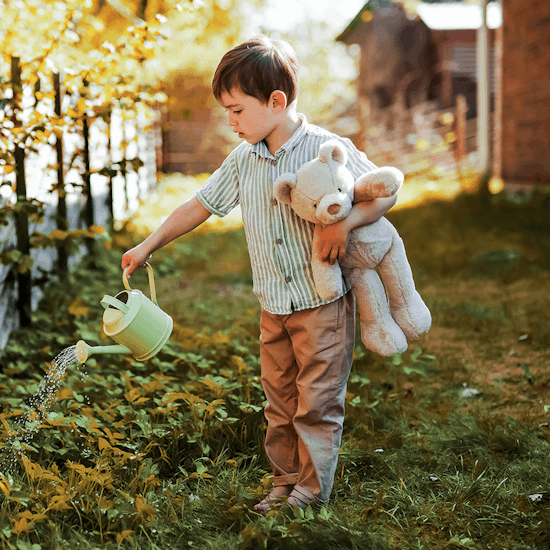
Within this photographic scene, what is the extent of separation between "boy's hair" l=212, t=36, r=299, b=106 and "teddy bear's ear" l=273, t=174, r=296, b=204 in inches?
9.9

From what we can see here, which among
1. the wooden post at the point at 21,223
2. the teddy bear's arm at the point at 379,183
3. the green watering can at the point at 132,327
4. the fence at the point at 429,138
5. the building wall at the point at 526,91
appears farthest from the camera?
the fence at the point at 429,138

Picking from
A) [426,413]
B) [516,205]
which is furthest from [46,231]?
[516,205]

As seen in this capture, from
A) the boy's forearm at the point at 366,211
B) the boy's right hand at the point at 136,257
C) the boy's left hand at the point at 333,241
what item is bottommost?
the boy's right hand at the point at 136,257

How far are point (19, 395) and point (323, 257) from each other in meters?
1.78

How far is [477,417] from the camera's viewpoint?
2.85m

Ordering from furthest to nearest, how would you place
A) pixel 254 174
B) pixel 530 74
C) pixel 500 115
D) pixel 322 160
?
pixel 500 115 < pixel 530 74 < pixel 254 174 < pixel 322 160

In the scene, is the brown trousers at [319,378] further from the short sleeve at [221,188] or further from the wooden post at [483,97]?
the wooden post at [483,97]

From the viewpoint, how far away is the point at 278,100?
1.99 meters

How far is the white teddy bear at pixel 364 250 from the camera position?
1940 millimetres

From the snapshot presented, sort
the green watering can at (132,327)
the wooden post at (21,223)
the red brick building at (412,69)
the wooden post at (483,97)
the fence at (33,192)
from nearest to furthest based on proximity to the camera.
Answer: the green watering can at (132,327) < the fence at (33,192) < the wooden post at (21,223) < the wooden post at (483,97) < the red brick building at (412,69)

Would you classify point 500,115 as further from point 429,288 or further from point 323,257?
point 323,257

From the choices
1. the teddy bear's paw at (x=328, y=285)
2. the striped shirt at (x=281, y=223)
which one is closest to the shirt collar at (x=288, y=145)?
the striped shirt at (x=281, y=223)

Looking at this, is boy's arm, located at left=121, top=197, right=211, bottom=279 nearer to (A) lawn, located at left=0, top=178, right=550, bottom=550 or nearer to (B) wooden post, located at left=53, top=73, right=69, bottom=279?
(A) lawn, located at left=0, top=178, right=550, bottom=550

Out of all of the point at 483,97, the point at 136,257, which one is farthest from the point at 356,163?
the point at 483,97
